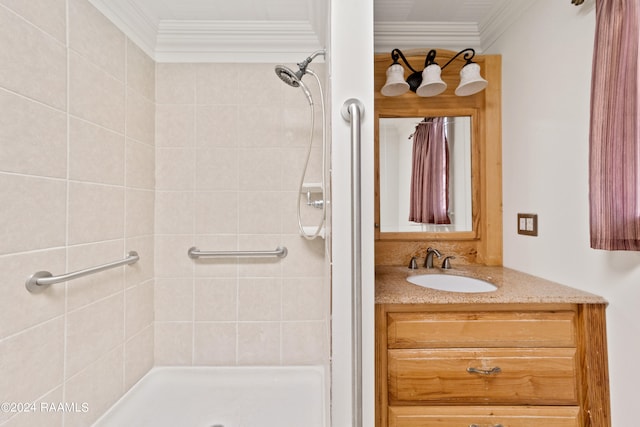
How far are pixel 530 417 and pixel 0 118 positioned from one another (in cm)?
189

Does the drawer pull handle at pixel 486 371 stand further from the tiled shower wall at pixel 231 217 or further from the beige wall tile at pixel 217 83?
the beige wall tile at pixel 217 83

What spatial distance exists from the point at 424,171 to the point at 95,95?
61.2 inches

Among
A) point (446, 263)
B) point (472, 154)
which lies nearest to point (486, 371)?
point (446, 263)

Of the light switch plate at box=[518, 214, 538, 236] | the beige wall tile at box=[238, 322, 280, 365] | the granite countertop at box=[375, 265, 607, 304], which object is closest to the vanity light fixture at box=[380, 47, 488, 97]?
the light switch plate at box=[518, 214, 538, 236]

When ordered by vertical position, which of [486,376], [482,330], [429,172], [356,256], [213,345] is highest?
[429,172]

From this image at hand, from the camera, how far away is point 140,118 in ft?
4.87

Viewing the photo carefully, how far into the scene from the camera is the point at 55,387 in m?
1.02

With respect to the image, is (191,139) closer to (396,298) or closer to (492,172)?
(396,298)

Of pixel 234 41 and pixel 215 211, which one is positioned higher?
pixel 234 41

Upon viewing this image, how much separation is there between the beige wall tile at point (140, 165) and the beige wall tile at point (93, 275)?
313 mm

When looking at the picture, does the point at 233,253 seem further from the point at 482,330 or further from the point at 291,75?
the point at 482,330

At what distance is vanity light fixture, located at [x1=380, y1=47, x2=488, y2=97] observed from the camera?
1.43 meters

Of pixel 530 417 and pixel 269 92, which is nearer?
pixel 530 417

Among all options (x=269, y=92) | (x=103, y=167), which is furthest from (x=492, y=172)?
(x=103, y=167)
